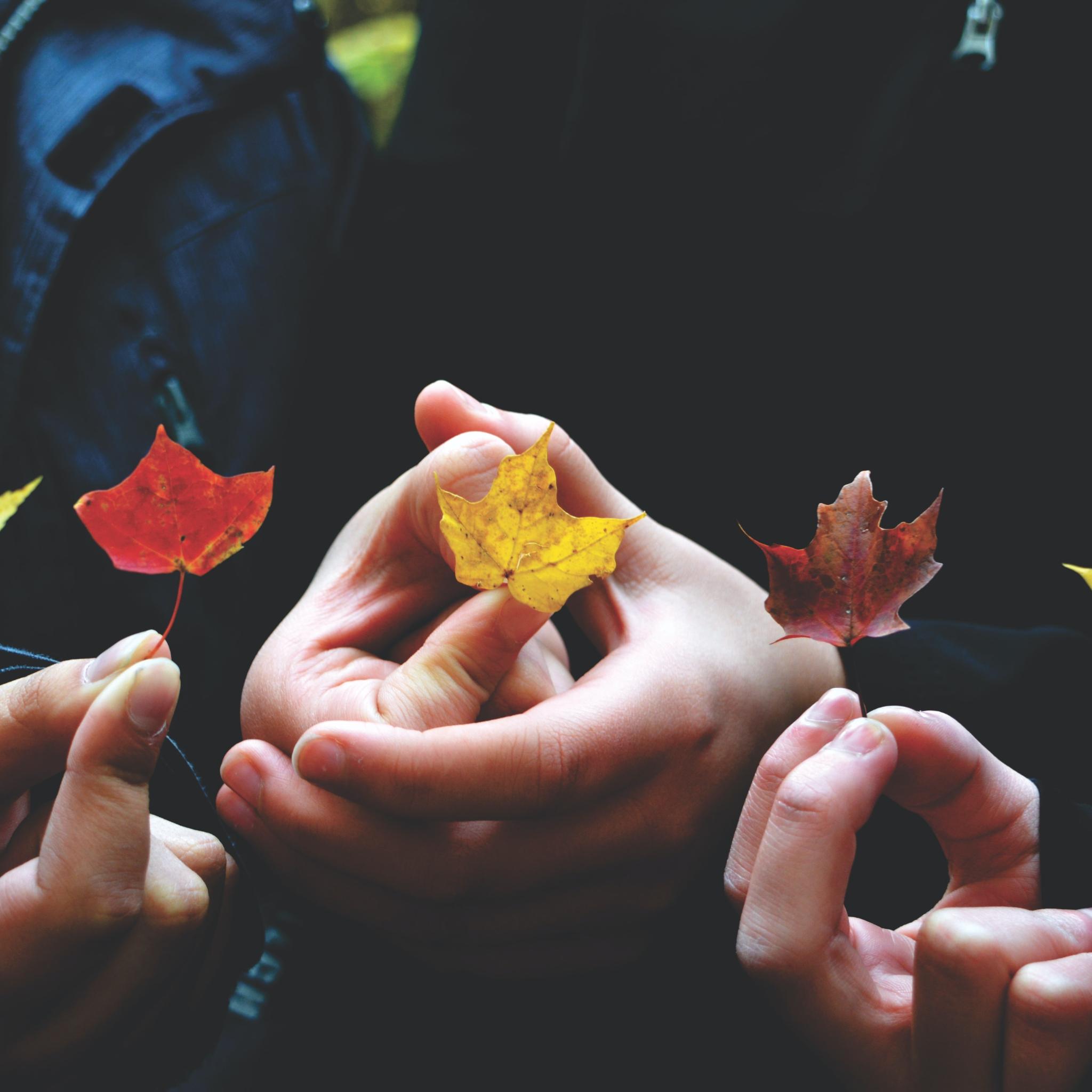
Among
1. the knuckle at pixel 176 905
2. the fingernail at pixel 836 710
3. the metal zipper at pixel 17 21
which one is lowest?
the knuckle at pixel 176 905

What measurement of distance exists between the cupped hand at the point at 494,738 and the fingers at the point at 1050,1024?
0.38 metres

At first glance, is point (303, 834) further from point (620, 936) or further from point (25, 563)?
point (25, 563)

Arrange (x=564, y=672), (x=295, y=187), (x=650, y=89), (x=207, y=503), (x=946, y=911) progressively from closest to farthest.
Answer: (x=946, y=911) < (x=207, y=503) < (x=564, y=672) < (x=650, y=89) < (x=295, y=187)

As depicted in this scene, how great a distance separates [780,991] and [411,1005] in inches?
29.8

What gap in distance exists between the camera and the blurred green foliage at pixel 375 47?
1704 mm

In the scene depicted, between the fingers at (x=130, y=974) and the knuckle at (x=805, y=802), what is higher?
the knuckle at (x=805, y=802)

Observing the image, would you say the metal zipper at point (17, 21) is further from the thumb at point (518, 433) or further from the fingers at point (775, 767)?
the fingers at point (775, 767)

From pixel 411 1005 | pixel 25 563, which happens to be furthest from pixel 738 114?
pixel 411 1005

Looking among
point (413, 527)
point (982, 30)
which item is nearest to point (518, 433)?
point (413, 527)

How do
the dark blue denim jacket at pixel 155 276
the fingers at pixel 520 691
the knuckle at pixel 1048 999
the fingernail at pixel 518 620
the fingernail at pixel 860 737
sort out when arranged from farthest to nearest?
the dark blue denim jacket at pixel 155 276
the fingers at pixel 520 691
the fingernail at pixel 518 620
the fingernail at pixel 860 737
the knuckle at pixel 1048 999

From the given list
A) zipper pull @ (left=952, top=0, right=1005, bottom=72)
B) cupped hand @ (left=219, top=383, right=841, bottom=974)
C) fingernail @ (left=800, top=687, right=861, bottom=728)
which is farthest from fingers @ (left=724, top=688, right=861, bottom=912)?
zipper pull @ (left=952, top=0, right=1005, bottom=72)

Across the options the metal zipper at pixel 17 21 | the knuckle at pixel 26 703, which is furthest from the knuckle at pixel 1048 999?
the metal zipper at pixel 17 21

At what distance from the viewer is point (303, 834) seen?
832mm

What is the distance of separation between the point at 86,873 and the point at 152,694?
17cm
